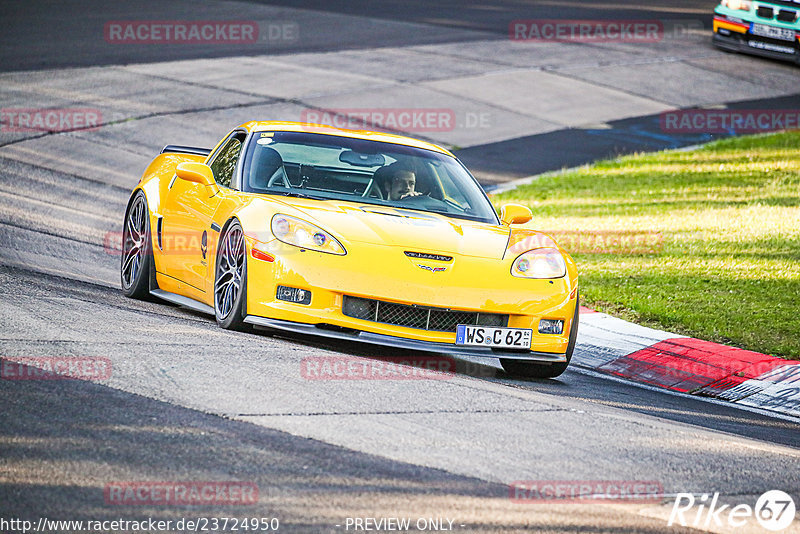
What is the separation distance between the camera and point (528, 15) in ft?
101

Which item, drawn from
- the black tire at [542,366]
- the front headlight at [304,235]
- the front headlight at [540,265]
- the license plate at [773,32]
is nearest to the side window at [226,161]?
the front headlight at [304,235]

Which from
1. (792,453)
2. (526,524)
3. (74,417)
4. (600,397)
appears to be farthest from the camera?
(600,397)

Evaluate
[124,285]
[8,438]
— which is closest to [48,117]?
[124,285]

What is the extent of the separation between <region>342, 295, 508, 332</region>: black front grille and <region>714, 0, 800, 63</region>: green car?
2027cm

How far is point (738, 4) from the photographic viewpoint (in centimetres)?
2580

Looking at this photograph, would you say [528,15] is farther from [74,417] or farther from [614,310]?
[74,417]

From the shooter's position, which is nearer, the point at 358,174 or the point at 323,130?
the point at 358,174

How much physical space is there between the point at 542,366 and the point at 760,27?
67.0 ft

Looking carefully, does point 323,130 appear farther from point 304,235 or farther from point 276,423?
point 276,423

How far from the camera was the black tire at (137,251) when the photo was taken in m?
8.84

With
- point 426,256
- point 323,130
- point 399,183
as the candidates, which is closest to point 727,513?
point 426,256

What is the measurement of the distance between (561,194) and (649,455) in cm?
1009

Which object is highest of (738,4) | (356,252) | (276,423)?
(738,4)

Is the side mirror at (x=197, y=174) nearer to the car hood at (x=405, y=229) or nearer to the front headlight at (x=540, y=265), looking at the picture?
the car hood at (x=405, y=229)
